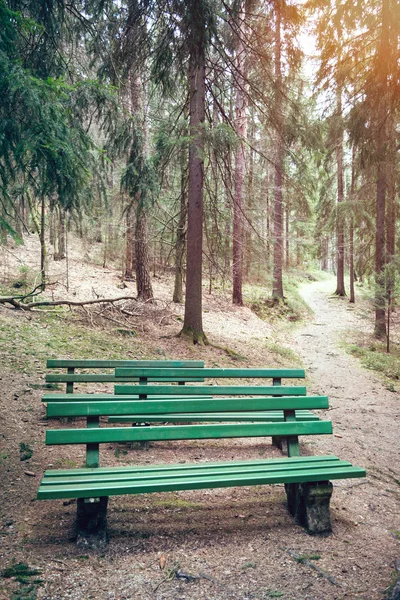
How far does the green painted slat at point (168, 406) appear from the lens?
284cm

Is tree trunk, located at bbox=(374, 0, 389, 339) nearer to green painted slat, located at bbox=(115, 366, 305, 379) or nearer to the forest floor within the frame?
the forest floor

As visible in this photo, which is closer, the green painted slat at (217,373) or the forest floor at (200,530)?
the forest floor at (200,530)

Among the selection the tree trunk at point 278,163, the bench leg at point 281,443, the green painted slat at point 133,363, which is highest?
the tree trunk at point 278,163

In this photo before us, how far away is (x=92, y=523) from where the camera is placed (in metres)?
2.60

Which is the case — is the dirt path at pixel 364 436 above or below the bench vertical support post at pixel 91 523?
below

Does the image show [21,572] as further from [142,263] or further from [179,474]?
[142,263]

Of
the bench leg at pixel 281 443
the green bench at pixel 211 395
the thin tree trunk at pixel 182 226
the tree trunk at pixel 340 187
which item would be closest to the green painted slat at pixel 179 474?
the green bench at pixel 211 395

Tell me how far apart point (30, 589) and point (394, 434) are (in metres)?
5.09

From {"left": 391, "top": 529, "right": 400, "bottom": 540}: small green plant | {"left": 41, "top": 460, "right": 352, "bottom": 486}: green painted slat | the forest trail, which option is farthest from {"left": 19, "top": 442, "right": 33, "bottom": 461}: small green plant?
the forest trail

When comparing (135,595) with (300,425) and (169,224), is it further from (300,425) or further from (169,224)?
(169,224)

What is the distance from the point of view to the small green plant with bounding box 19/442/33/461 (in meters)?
3.63

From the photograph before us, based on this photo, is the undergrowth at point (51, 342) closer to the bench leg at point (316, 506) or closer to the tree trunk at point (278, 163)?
the bench leg at point (316, 506)

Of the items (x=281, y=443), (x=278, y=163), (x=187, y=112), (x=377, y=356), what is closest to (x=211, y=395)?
(x=281, y=443)

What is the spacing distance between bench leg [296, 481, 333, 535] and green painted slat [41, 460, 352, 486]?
132mm
